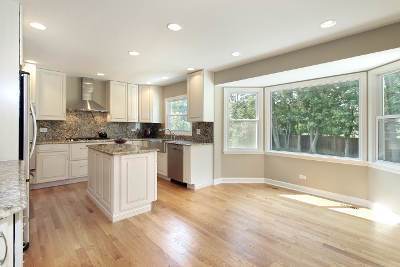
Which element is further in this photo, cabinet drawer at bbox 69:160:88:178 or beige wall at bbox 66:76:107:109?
beige wall at bbox 66:76:107:109

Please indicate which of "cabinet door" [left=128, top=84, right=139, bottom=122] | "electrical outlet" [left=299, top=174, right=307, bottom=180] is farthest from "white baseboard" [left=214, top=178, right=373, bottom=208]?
"cabinet door" [left=128, top=84, right=139, bottom=122]

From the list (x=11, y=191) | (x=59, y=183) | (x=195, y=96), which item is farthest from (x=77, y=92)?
(x=11, y=191)

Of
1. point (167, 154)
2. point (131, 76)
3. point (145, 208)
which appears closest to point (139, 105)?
point (131, 76)

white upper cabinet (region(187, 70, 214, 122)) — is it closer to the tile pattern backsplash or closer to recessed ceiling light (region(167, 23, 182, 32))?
recessed ceiling light (region(167, 23, 182, 32))

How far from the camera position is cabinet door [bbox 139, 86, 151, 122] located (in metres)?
6.20

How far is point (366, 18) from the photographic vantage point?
240 cm

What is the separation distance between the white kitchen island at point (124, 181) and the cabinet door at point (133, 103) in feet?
8.59

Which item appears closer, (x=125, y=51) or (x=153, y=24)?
(x=153, y=24)

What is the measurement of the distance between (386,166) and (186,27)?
3.29m

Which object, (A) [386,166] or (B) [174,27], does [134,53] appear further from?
(A) [386,166]

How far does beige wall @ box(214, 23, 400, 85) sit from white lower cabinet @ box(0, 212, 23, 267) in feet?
11.7

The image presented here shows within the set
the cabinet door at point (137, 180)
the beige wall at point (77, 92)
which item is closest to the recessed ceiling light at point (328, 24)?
the cabinet door at point (137, 180)

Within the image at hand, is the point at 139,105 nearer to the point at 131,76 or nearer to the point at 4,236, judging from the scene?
the point at 131,76

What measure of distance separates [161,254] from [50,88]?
14.1 ft
